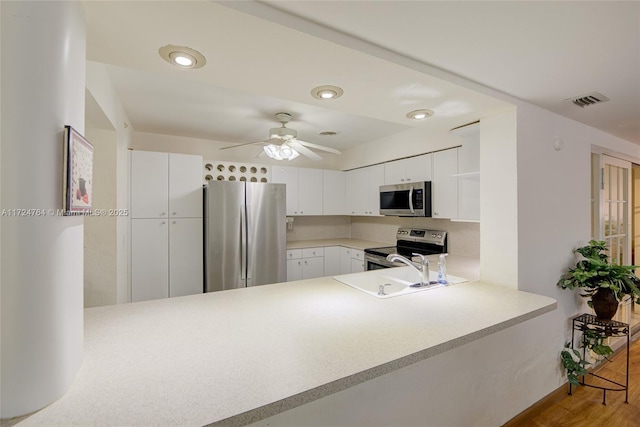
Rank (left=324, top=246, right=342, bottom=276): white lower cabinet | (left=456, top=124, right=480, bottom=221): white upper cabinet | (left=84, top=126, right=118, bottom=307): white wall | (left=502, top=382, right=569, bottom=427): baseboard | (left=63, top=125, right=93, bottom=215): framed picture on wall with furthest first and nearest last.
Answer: (left=324, top=246, right=342, bottom=276): white lower cabinet, (left=456, top=124, right=480, bottom=221): white upper cabinet, (left=84, top=126, right=118, bottom=307): white wall, (left=502, top=382, right=569, bottom=427): baseboard, (left=63, top=125, right=93, bottom=215): framed picture on wall

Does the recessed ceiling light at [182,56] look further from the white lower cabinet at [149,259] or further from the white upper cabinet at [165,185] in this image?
the white lower cabinet at [149,259]

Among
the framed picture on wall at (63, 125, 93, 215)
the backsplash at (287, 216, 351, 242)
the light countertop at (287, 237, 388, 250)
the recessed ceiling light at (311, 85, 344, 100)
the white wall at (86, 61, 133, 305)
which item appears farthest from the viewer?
the backsplash at (287, 216, 351, 242)

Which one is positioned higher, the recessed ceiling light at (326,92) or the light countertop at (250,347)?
the recessed ceiling light at (326,92)

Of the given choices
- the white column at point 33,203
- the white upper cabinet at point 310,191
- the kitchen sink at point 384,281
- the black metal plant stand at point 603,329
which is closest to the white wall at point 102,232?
the white column at point 33,203

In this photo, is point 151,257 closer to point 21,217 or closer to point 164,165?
point 164,165

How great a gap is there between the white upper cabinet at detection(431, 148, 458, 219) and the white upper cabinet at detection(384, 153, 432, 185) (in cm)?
11

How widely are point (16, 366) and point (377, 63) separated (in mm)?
1512

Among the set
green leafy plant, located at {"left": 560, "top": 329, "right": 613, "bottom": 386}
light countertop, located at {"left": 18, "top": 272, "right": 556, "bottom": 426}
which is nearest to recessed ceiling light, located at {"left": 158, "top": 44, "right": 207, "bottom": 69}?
light countertop, located at {"left": 18, "top": 272, "right": 556, "bottom": 426}

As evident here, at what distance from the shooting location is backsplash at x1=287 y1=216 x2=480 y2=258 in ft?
9.62

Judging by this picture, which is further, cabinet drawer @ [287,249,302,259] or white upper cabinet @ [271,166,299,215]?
white upper cabinet @ [271,166,299,215]

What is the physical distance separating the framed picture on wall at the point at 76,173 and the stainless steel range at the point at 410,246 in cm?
273

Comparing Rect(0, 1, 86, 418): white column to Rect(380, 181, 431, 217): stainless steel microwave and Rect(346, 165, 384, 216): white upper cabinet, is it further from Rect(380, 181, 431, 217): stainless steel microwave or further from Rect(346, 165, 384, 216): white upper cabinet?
Rect(346, 165, 384, 216): white upper cabinet

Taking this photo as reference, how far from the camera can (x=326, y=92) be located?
4.88 feet

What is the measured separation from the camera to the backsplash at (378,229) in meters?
2.93
